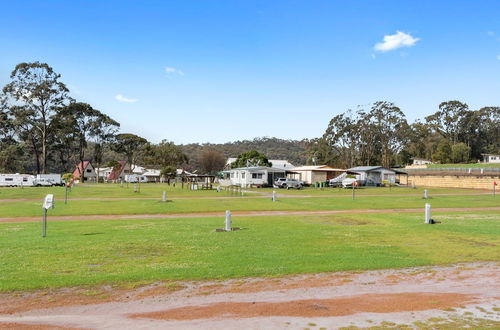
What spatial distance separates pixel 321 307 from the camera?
7.46m

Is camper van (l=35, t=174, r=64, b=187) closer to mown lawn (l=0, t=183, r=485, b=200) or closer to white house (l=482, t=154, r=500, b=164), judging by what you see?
mown lawn (l=0, t=183, r=485, b=200)

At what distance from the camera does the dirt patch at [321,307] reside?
7.07 metres

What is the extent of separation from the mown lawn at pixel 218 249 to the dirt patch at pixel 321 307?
2172 millimetres

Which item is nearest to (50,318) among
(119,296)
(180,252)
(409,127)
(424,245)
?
(119,296)

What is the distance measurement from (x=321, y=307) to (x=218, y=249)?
19.0 ft

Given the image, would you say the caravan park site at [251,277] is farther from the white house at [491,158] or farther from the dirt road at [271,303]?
the white house at [491,158]

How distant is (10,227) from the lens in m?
18.8

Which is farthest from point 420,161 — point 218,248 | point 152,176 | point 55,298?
point 55,298

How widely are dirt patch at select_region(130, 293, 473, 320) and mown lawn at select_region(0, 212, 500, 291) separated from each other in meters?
2.17

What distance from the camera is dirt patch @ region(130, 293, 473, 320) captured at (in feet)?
23.2

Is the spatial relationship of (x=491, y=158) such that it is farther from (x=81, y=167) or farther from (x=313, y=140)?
(x=81, y=167)

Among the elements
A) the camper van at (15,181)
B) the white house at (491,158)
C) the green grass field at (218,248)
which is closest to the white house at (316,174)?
the camper van at (15,181)

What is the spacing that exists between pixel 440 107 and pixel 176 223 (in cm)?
10839

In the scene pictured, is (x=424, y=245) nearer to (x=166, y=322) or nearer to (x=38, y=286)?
(x=166, y=322)
